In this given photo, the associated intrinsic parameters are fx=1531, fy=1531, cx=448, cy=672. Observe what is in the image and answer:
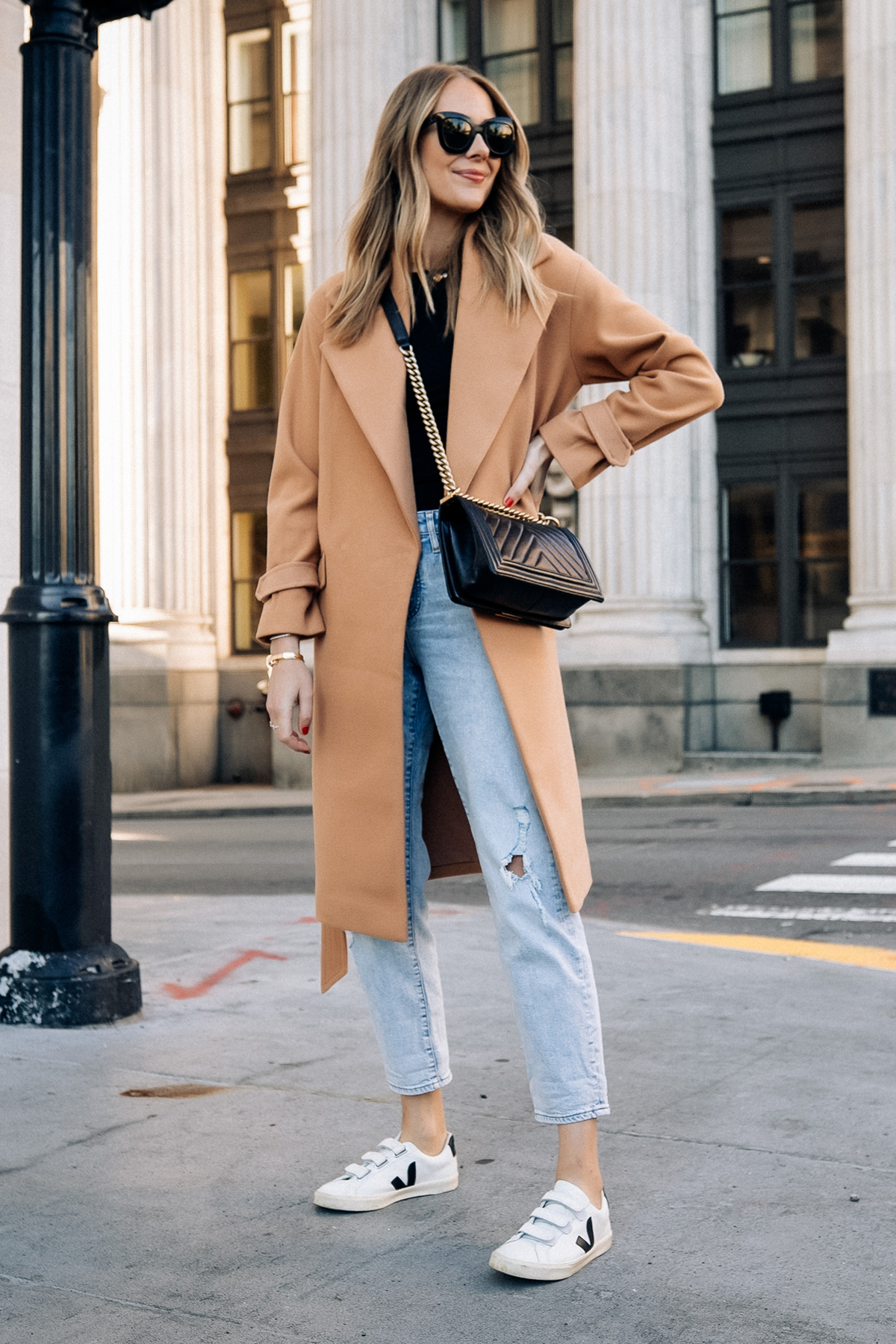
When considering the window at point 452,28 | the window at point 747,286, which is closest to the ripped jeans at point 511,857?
the window at point 747,286

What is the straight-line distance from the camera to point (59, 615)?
4586 mm

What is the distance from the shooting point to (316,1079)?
12.9ft

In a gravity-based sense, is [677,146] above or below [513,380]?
above

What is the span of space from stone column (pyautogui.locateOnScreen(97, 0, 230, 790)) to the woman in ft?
59.4

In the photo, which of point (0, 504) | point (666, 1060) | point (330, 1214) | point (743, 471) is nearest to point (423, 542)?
point (330, 1214)

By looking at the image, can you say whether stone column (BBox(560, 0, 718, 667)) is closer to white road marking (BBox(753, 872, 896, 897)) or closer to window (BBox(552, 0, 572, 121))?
window (BBox(552, 0, 572, 121))

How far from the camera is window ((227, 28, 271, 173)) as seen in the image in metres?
22.9

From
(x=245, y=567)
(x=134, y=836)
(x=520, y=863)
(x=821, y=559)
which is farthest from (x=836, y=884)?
(x=245, y=567)

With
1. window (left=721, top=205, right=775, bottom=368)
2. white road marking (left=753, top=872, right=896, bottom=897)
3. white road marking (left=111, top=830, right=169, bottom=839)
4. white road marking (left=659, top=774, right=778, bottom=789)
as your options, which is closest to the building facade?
window (left=721, top=205, right=775, bottom=368)

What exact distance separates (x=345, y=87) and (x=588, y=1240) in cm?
2006

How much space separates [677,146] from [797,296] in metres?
2.45

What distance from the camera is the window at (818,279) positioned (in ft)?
64.1

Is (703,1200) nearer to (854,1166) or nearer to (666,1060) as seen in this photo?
(854,1166)

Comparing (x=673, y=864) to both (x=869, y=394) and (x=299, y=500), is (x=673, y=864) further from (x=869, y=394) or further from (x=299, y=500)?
(x=869, y=394)
